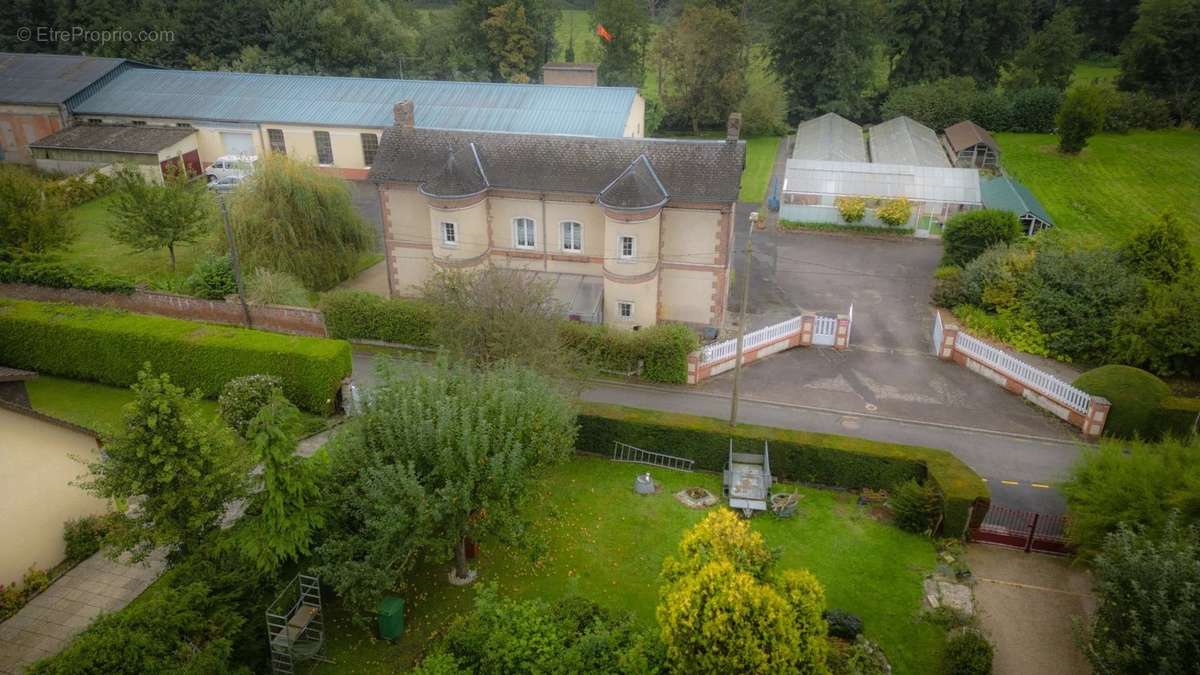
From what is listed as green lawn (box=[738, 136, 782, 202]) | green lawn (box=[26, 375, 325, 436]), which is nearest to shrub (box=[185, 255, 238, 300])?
green lawn (box=[26, 375, 325, 436])

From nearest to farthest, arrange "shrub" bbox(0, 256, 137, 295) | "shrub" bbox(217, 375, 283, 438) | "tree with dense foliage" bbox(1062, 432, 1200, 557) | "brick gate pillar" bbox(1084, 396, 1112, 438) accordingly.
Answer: "tree with dense foliage" bbox(1062, 432, 1200, 557) < "shrub" bbox(217, 375, 283, 438) < "brick gate pillar" bbox(1084, 396, 1112, 438) < "shrub" bbox(0, 256, 137, 295)

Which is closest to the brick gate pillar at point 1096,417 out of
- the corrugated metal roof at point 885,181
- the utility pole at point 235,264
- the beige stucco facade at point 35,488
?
the corrugated metal roof at point 885,181

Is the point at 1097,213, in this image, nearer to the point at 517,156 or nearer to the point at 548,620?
the point at 517,156

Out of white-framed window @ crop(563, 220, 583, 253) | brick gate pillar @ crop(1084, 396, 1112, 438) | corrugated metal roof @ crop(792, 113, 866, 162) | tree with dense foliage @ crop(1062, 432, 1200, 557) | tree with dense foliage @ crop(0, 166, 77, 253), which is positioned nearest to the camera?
tree with dense foliage @ crop(1062, 432, 1200, 557)

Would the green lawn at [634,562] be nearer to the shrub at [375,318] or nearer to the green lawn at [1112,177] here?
the shrub at [375,318]

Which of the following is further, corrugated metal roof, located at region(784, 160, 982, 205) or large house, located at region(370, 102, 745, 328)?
corrugated metal roof, located at region(784, 160, 982, 205)

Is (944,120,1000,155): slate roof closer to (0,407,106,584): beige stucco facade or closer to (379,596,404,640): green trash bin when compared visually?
(379,596,404,640): green trash bin
